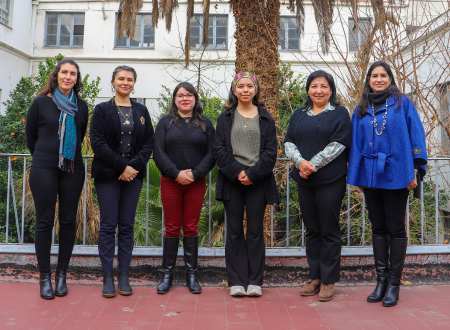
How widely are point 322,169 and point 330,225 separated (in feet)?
1.72

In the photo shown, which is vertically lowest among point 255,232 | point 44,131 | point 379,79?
point 255,232

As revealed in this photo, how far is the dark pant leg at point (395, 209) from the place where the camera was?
3637 mm

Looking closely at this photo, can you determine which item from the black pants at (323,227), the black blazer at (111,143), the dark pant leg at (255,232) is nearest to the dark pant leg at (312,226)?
the black pants at (323,227)

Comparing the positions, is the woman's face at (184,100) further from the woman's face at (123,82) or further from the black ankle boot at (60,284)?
the black ankle boot at (60,284)

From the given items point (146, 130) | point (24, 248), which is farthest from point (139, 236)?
point (146, 130)

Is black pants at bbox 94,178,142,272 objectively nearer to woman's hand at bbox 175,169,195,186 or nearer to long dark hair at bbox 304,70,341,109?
woman's hand at bbox 175,169,195,186

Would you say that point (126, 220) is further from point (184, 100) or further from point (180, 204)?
point (184, 100)

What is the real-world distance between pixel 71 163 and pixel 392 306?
10.5 feet

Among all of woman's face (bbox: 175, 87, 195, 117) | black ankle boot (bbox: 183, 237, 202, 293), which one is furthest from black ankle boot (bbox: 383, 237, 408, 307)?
woman's face (bbox: 175, 87, 195, 117)

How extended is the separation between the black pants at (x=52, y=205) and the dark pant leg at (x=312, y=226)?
7.07 feet

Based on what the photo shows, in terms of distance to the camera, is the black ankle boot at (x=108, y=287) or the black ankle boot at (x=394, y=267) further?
the black ankle boot at (x=108, y=287)

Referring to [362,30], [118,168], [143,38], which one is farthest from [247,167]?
[143,38]

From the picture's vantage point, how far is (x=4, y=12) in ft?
52.2

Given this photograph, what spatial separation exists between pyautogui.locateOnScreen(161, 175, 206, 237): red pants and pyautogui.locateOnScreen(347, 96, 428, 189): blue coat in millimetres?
1452
